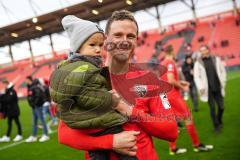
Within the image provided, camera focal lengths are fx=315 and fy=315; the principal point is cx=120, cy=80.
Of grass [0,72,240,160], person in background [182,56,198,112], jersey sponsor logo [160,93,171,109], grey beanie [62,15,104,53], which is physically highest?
grey beanie [62,15,104,53]

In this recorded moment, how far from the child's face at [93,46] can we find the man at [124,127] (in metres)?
0.04

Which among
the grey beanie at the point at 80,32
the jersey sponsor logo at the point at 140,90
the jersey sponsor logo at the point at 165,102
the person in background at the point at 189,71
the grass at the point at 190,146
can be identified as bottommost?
the grass at the point at 190,146

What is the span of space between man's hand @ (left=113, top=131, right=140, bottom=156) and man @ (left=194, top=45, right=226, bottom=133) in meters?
4.97

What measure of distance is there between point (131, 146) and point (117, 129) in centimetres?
9

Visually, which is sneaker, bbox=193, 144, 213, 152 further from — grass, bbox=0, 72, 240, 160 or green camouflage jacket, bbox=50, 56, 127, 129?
green camouflage jacket, bbox=50, 56, 127, 129

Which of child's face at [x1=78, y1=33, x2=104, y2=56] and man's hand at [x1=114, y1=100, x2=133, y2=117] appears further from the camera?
child's face at [x1=78, y1=33, x2=104, y2=56]

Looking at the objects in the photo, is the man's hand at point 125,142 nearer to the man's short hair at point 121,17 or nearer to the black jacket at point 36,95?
the man's short hair at point 121,17

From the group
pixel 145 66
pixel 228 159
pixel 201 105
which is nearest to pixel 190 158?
pixel 228 159

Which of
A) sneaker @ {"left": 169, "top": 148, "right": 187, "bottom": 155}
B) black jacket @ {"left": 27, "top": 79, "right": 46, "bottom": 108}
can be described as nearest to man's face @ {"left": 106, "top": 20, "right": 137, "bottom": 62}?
sneaker @ {"left": 169, "top": 148, "right": 187, "bottom": 155}

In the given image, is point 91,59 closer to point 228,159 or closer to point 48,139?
point 228,159

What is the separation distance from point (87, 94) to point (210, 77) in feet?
17.3

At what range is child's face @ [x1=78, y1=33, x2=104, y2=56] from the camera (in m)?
1.39

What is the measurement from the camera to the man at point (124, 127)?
4.19 feet

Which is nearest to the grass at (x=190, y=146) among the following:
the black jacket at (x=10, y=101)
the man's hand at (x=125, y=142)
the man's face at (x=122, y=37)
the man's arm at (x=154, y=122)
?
the black jacket at (x=10, y=101)
